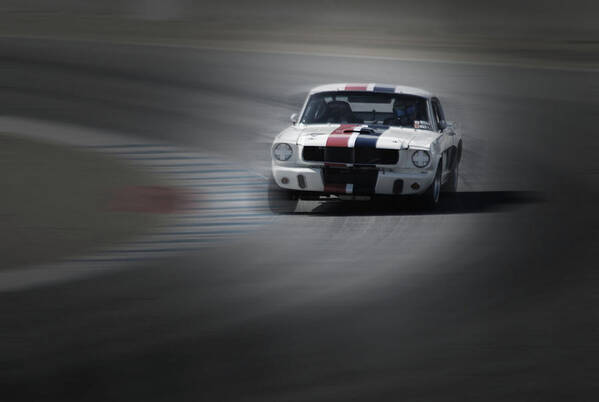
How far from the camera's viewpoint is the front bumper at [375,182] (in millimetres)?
10305

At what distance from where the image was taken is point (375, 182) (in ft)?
33.9

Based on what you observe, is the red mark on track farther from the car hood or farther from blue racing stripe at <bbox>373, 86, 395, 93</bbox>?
blue racing stripe at <bbox>373, 86, 395, 93</bbox>

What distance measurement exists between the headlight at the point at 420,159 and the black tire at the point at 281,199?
1294 mm

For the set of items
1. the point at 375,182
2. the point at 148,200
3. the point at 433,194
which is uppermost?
the point at 375,182

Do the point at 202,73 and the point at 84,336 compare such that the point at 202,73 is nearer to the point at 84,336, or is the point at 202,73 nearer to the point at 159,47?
the point at 159,47

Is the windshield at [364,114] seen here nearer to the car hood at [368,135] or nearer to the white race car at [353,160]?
the white race car at [353,160]

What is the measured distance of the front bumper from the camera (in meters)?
10.3

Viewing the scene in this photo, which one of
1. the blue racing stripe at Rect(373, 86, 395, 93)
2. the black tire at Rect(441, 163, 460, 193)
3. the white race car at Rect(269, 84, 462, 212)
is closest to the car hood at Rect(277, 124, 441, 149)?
the white race car at Rect(269, 84, 462, 212)

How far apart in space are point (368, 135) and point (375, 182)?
0.52 metres

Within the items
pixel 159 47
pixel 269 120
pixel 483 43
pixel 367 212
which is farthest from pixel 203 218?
pixel 483 43

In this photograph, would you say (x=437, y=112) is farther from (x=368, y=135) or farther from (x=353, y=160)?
(x=353, y=160)

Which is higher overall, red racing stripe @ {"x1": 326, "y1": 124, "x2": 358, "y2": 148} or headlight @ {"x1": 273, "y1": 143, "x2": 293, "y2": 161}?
red racing stripe @ {"x1": 326, "y1": 124, "x2": 358, "y2": 148}

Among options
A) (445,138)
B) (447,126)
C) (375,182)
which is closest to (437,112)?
(447,126)

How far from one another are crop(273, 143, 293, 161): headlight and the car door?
170cm
